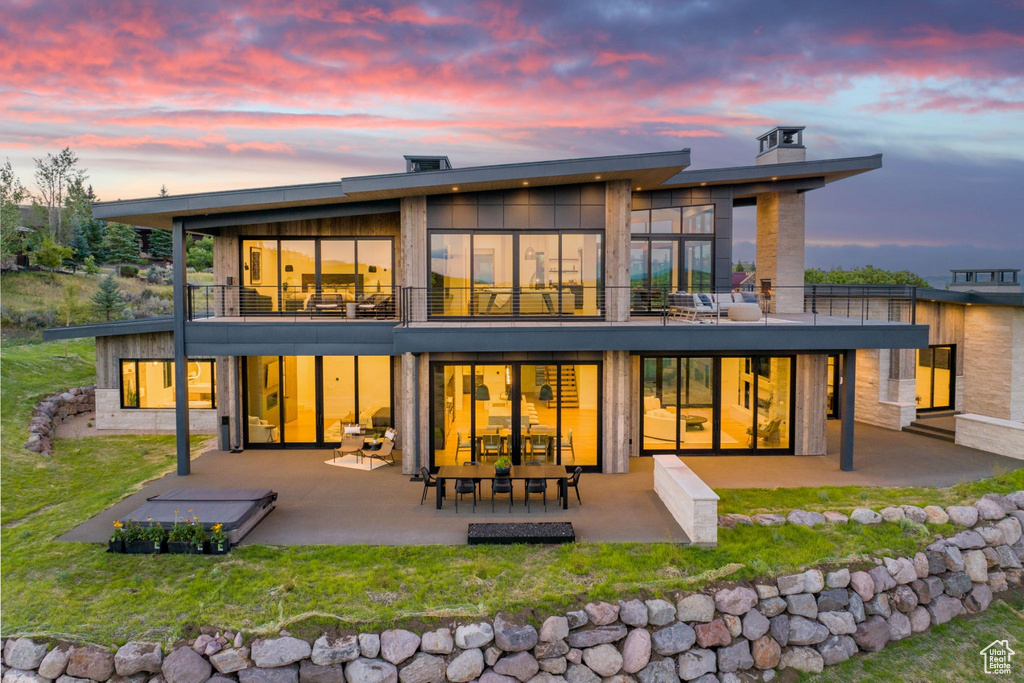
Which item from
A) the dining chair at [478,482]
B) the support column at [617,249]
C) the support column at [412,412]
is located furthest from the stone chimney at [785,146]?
the dining chair at [478,482]

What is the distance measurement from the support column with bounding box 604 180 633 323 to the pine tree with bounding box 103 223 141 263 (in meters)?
45.3

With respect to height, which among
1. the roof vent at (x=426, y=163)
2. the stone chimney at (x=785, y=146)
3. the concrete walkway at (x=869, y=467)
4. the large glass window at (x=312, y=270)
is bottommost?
the concrete walkway at (x=869, y=467)

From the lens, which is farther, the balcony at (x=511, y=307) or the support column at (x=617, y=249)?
the balcony at (x=511, y=307)

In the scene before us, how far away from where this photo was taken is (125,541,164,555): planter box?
8.55 meters

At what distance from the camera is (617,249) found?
13.1m

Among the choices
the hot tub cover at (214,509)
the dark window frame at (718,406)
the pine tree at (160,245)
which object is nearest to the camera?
the hot tub cover at (214,509)

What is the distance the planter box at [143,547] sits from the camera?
8.55 metres

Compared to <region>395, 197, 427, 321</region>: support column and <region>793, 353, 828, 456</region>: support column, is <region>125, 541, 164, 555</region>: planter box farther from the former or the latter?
<region>793, 353, 828, 456</region>: support column

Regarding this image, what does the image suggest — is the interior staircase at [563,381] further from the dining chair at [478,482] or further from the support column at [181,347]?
the support column at [181,347]

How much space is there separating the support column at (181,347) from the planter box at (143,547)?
419cm

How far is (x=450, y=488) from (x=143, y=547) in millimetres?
5388

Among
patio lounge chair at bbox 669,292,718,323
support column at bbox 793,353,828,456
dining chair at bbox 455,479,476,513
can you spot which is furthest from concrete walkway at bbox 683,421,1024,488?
dining chair at bbox 455,479,476,513

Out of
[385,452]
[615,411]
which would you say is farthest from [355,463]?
[615,411]

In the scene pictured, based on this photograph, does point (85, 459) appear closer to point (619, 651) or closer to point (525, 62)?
point (619, 651)
